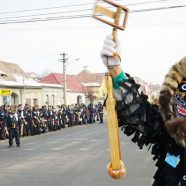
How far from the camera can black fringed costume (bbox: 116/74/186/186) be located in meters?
2.76

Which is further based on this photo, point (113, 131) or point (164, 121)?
point (164, 121)

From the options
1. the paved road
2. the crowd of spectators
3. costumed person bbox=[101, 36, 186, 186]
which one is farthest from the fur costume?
the crowd of spectators

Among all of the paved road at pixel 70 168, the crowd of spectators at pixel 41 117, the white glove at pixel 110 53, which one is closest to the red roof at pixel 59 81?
the crowd of spectators at pixel 41 117

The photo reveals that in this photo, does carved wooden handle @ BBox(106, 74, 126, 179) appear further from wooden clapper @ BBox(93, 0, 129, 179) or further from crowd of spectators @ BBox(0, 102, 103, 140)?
crowd of spectators @ BBox(0, 102, 103, 140)

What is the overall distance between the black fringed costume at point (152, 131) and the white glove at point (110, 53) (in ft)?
0.59

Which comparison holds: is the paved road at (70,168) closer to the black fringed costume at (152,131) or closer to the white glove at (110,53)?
the black fringed costume at (152,131)

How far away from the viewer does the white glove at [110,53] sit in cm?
261

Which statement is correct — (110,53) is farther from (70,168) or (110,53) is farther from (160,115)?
(70,168)

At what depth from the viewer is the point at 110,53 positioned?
2.61 metres

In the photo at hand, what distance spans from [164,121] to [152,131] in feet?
0.44

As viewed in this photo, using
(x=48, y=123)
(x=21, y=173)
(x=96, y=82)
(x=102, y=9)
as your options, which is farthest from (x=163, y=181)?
(x=96, y=82)

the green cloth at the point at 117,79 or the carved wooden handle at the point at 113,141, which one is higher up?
the green cloth at the point at 117,79

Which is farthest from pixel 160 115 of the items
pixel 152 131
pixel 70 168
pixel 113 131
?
pixel 70 168

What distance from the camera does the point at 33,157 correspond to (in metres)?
13.3
